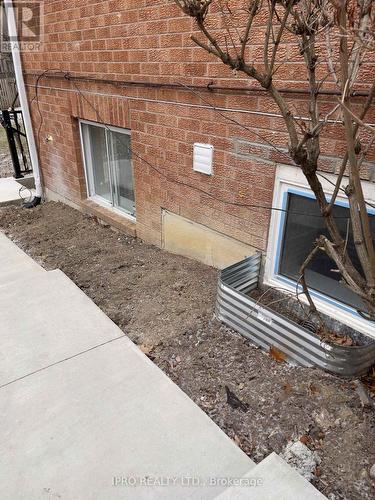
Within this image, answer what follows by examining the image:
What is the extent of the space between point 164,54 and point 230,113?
96cm

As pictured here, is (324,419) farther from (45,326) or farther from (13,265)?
A: (13,265)

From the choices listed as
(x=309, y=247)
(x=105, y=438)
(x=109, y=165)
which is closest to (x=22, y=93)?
(x=109, y=165)

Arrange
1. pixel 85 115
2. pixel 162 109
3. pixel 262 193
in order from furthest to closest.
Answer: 1. pixel 85 115
2. pixel 162 109
3. pixel 262 193

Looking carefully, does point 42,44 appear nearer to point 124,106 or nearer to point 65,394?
point 124,106

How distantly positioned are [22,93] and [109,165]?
2.26 metres

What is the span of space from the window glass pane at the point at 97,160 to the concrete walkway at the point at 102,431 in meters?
2.83

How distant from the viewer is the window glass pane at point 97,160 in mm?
5035

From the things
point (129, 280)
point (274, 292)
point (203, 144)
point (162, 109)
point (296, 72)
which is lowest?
point (129, 280)

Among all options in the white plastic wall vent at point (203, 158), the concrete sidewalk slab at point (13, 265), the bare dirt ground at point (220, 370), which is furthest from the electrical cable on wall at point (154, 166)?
the concrete sidewalk slab at point (13, 265)

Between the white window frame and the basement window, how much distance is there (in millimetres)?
2307

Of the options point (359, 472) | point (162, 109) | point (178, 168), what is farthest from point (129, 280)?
point (359, 472)

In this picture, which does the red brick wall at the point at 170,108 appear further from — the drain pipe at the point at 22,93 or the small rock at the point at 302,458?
the small rock at the point at 302,458

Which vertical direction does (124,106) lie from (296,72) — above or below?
below

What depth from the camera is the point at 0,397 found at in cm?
223
